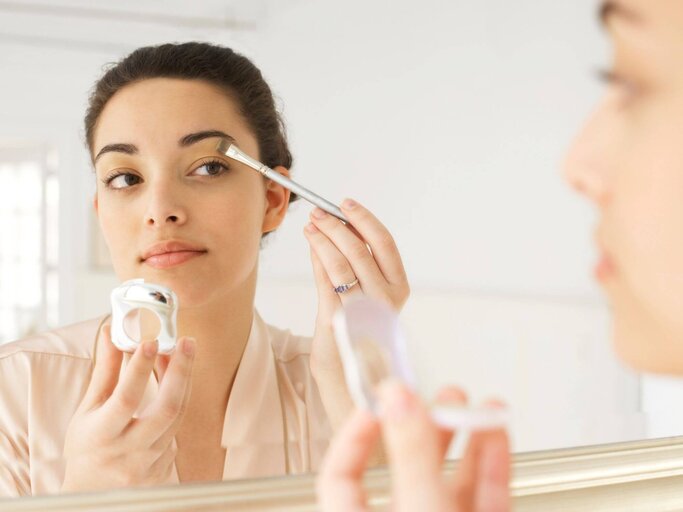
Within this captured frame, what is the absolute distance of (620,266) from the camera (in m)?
0.28

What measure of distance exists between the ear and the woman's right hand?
0.09 metres

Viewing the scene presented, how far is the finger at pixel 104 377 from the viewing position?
39 centimetres

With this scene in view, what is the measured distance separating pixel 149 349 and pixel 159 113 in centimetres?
12

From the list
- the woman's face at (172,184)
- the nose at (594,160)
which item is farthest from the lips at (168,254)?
the nose at (594,160)

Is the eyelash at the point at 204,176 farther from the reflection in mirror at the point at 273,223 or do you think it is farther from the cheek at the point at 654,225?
the cheek at the point at 654,225

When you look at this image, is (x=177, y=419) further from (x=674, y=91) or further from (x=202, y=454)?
(x=674, y=91)

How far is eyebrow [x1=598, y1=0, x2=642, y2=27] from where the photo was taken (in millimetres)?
268

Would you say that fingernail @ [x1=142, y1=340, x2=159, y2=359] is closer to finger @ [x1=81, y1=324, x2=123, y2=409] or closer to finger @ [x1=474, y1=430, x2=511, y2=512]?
finger @ [x1=81, y1=324, x2=123, y2=409]

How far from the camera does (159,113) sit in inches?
16.6

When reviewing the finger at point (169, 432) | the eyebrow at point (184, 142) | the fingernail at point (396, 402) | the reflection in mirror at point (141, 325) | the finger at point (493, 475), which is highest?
the eyebrow at point (184, 142)

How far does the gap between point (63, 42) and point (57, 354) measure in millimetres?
160

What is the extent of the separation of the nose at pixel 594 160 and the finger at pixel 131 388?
207mm

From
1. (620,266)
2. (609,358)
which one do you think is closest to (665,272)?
(620,266)

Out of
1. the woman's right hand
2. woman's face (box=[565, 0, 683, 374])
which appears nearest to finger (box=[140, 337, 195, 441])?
the woman's right hand
